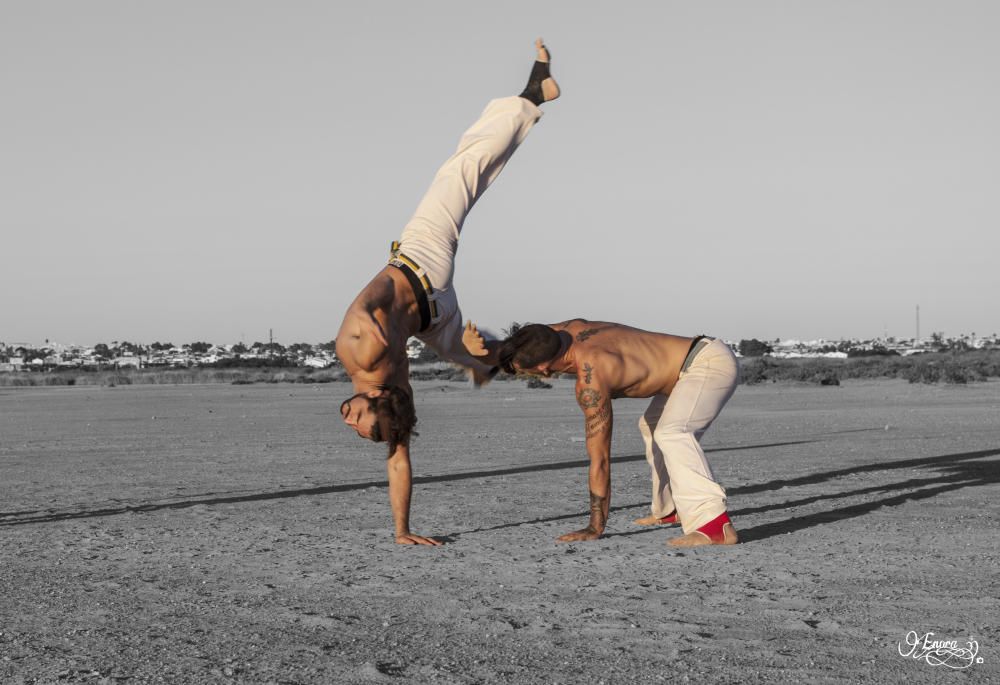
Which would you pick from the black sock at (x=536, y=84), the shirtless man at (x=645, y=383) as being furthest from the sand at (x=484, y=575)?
the black sock at (x=536, y=84)

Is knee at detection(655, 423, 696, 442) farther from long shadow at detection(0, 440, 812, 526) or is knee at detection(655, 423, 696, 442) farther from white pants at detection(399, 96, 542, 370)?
long shadow at detection(0, 440, 812, 526)

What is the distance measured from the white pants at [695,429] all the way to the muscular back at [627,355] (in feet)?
0.43

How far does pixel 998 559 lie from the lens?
6.90 m

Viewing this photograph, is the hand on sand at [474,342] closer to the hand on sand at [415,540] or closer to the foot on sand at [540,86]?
the hand on sand at [415,540]

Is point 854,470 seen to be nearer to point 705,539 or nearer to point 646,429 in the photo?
point 646,429

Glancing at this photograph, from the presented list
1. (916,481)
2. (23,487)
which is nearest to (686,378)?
(916,481)

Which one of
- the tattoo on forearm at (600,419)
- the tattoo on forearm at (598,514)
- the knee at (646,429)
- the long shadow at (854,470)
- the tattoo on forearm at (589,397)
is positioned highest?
the tattoo on forearm at (589,397)

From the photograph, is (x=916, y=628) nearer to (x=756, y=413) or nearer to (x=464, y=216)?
(x=464, y=216)

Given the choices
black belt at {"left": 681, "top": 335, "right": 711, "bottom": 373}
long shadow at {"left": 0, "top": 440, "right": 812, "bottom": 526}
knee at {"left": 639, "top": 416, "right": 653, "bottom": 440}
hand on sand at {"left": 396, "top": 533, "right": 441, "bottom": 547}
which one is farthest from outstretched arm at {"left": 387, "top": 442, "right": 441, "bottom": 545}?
long shadow at {"left": 0, "top": 440, "right": 812, "bottom": 526}

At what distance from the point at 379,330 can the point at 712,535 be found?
8.47ft

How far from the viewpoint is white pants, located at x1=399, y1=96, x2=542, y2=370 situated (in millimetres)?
7938

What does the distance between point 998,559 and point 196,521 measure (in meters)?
5.81

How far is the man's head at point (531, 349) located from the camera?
24.7 feet

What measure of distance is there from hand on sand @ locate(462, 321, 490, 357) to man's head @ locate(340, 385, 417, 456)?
0.64m
